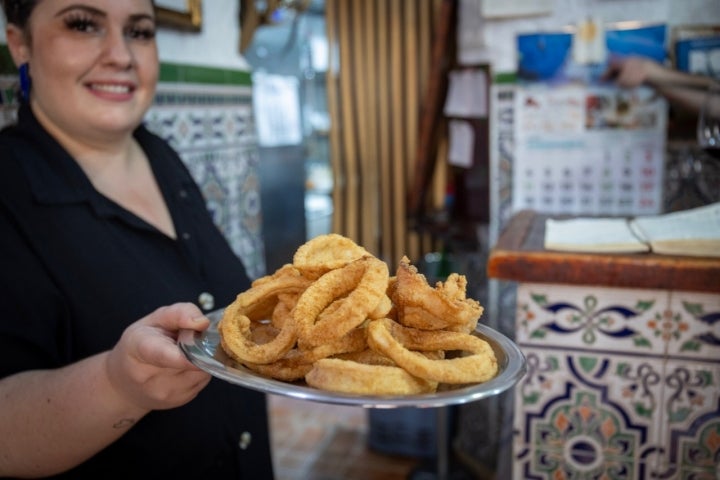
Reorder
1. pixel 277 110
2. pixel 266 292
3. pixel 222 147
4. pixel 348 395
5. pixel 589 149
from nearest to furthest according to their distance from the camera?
1. pixel 348 395
2. pixel 266 292
3. pixel 222 147
4. pixel 589 149
5. pixel 277 110

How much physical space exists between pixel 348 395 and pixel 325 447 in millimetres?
2517

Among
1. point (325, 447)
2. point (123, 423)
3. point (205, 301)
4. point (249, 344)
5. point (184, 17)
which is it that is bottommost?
point (325, 447)

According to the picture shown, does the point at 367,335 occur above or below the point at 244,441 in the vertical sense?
above

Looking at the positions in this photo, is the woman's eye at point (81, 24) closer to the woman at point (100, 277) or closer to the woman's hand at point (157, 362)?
the woman at point (100, 277)

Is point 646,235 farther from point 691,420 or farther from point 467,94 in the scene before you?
point 467,94

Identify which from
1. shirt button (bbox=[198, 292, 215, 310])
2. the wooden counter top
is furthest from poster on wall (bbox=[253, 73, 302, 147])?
the wooden counter top

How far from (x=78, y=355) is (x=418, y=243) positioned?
2.51 m

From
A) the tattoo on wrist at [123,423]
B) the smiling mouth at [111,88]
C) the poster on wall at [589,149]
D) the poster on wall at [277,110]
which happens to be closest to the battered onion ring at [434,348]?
the tattoo on wrist at [123,423]

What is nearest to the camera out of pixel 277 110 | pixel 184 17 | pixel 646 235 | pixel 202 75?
pixel 646 235

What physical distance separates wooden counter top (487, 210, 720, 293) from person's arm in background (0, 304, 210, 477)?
0.73m

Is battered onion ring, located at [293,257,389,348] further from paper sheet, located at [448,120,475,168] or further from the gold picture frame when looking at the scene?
paper sheet, located at [448,120,475,168]

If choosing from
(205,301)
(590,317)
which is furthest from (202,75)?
(590,317)

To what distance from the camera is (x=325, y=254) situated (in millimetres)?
916

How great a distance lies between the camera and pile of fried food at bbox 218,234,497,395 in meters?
0.70
